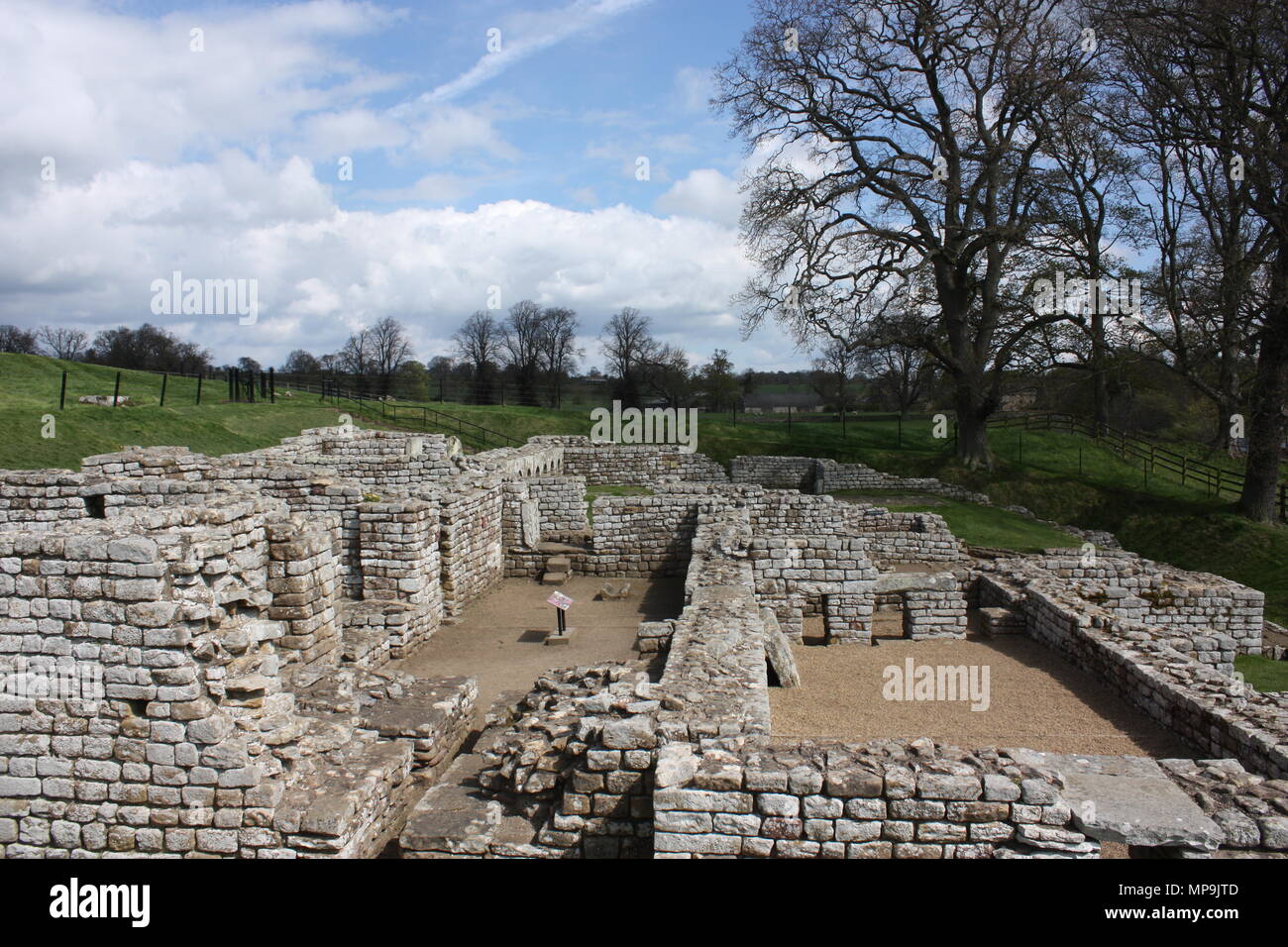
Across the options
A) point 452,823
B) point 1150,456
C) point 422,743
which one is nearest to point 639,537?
point 422,743

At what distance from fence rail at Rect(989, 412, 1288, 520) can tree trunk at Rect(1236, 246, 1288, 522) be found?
0.79m

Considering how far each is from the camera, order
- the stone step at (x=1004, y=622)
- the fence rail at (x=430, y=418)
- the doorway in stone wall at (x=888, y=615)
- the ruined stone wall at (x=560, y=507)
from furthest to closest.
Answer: the fence rail at (x=430, y=418) → the ruined stone wall at (x=560, y=507) → the doorway in stone wall at (x=888, y=615) → the stone step at (x=1004, y=622)

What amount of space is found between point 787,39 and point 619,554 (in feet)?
65.7

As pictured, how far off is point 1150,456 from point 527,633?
76.9 feet

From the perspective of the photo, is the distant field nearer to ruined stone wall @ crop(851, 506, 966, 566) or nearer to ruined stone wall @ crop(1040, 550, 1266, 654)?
ruined stone wall @ crop(851, 506, 966, 566)

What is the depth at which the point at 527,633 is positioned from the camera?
11.9 meters

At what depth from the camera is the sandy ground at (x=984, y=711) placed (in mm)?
7305

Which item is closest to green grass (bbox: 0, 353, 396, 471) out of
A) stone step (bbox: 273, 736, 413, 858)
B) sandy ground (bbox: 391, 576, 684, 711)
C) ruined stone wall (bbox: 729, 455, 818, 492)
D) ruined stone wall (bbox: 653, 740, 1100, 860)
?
sandy ground (bbox: 391, 576, 684, 711)

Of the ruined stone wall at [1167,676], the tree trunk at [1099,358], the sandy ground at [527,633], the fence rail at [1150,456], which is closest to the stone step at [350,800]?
the sandy ground at [527,633]

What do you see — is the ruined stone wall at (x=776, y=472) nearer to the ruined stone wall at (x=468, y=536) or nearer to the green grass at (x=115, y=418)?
the green grass at (x=115, y=418)

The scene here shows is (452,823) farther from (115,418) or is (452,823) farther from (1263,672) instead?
(115,418)

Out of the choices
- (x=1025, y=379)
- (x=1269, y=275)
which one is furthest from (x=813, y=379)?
(x=1269, y=275)

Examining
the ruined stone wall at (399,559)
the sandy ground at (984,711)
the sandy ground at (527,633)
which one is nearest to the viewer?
the sandy ground at (984,711)

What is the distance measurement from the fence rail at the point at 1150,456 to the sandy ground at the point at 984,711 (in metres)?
16.6
